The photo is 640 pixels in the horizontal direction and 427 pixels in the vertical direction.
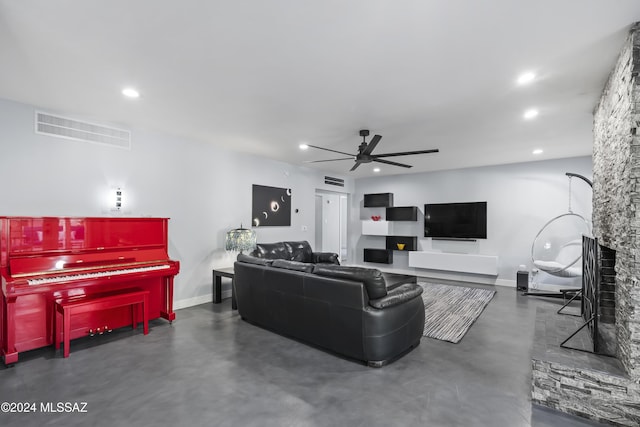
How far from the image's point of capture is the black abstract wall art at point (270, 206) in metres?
5.97

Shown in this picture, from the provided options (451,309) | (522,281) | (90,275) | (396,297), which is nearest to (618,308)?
(396,297)

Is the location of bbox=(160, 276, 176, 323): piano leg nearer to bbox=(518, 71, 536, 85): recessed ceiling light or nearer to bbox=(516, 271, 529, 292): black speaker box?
bbox=(518, 71, 536, 85): recessed ceiling light

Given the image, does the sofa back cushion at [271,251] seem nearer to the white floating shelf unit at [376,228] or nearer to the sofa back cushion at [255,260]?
the sofa back cushion at [255,260]

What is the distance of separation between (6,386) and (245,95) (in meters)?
3.18

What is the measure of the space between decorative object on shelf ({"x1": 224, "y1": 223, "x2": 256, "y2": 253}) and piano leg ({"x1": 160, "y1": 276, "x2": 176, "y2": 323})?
119 cm

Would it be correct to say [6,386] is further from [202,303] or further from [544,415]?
[544,415]

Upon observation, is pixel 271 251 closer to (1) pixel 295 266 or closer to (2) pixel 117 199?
(1) pixel 295 266

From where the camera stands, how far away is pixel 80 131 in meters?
3.80

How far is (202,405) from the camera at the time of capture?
2268 millimetres

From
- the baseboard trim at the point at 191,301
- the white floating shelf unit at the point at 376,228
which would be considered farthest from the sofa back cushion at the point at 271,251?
the white floating shelf unit at the point at 376,228

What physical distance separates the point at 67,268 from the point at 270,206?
3475 mm

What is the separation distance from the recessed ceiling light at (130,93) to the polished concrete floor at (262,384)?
8.52 feet

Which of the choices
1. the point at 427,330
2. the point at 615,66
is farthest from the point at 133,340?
the point at 615,66

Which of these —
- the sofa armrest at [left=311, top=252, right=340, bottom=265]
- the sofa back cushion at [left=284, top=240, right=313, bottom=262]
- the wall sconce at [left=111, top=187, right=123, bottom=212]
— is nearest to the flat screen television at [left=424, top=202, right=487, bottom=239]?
the sofa armrest at [left=311, top=252, right=340, bottom=265]
